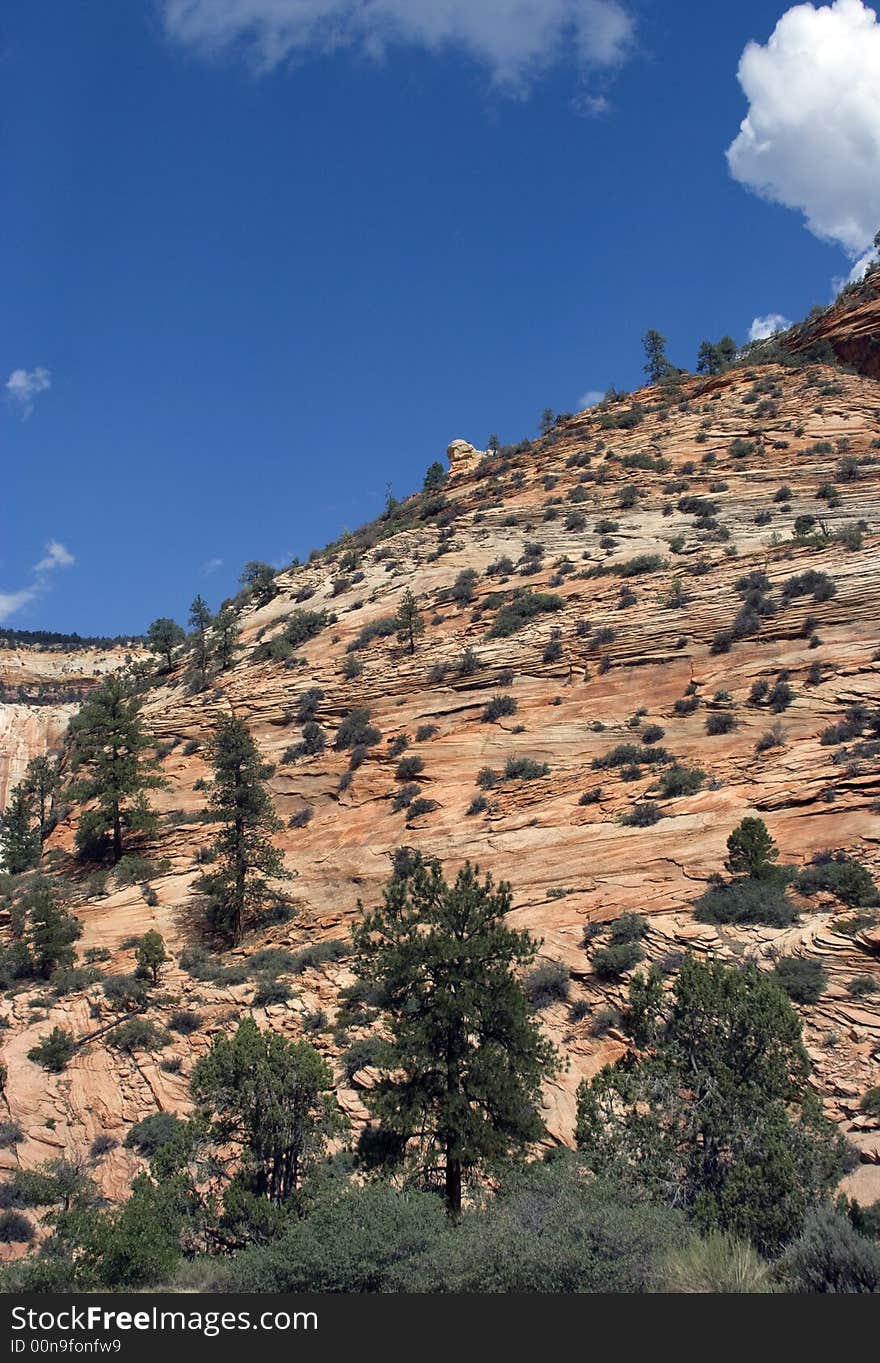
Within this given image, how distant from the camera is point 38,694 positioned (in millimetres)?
90812

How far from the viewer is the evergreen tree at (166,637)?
1946 inches

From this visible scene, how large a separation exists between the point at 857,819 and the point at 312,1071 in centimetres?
1394

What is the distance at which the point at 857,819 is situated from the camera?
20.4 meters

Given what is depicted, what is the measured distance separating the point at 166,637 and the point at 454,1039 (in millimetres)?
40892

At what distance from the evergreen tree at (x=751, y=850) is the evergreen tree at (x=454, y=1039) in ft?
22.5

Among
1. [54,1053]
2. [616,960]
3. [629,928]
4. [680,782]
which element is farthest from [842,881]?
[54,1053]

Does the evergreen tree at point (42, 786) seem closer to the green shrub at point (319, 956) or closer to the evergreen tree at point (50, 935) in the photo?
the evergreen tree at point (50, 935)

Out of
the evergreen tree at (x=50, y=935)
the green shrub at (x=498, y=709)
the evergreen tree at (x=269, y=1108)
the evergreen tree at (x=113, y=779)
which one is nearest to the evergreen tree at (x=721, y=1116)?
the evergreen tree at (x=269, y=1108)

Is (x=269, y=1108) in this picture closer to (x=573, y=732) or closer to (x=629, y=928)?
(x=629, y=928)

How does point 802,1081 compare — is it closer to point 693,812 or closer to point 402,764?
point 693,812

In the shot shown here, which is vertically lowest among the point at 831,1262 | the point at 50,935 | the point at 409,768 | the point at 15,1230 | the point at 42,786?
the point at 15,1230

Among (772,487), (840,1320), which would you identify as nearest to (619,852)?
(840,1320)

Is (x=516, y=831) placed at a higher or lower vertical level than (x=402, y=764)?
lower

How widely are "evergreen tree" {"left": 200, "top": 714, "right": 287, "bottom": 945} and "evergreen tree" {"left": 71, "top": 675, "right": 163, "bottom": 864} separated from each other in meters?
3.74
